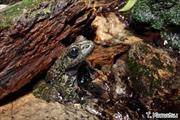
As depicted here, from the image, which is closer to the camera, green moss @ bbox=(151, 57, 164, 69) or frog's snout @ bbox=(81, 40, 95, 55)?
frog's snout @ bbox=(81, 40, 95, 55)

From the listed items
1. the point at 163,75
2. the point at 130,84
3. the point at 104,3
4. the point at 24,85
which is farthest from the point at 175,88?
the point at 104,3

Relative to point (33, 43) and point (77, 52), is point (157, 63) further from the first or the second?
point (33, 43)

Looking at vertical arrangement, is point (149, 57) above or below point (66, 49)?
below

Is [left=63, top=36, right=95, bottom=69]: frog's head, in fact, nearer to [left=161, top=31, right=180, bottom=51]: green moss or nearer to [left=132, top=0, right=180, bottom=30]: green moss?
[left=132, top=0, right=180, bottom=30]: green moss

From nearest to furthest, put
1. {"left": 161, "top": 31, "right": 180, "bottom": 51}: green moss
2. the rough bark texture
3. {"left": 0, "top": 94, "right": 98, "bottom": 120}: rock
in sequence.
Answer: {"left": 0, "top": 94, "right": 98, "bottom": 120}: rock
the rough bark texture
{"left": 161, "top": 31, "right": 180, "bottom": 51}: green moss

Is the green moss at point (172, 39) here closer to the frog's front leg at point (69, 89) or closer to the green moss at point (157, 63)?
the green moss at point (157, 63)

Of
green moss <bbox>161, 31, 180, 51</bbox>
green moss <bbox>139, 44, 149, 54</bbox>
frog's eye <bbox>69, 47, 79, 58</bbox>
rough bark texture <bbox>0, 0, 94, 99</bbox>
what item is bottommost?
green moss <bbox>161, 31, 180, 51</bbox>

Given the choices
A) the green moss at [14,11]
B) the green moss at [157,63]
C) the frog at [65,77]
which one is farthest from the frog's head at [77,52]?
the green moss at [157,63]

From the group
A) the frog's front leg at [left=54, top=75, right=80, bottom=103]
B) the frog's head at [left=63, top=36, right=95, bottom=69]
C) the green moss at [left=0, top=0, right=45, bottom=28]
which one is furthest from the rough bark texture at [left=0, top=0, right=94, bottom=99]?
the frog's front leg at [left=54, top=75, right=80, bottom=103]

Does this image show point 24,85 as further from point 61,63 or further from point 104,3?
point 104,3
